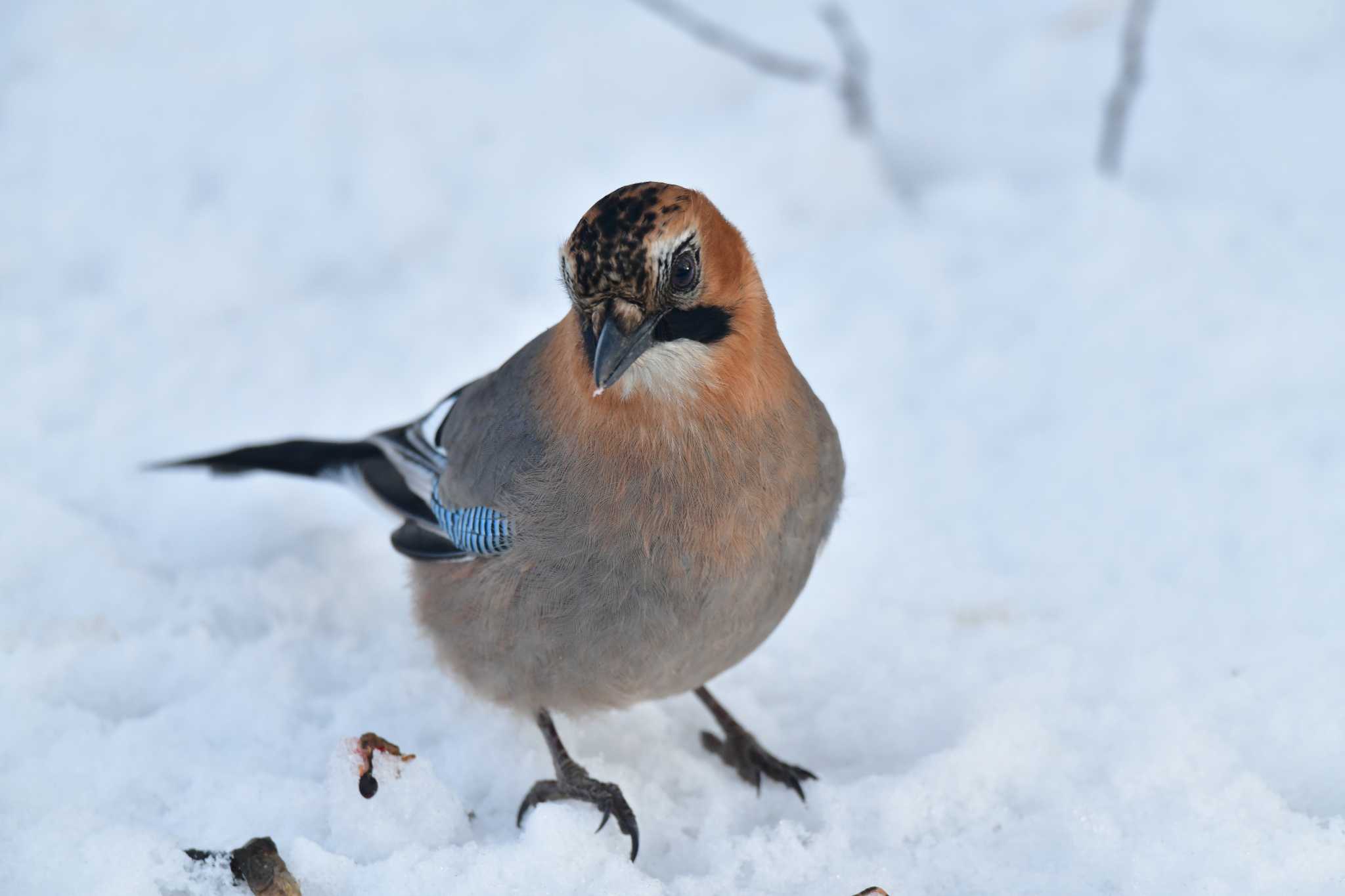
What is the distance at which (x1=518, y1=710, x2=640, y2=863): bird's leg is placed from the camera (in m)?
2.92

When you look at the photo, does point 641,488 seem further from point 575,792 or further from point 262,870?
point 262,870

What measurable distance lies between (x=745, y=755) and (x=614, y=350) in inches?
47.9

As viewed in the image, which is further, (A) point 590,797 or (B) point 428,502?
(B) point 428,502

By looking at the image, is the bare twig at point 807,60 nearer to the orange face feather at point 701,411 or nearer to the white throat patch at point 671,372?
the orange face feather at point 701,411

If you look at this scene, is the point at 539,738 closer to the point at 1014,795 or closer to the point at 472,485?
the point at 472,485

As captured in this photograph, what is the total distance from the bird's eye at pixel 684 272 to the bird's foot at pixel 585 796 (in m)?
1.22

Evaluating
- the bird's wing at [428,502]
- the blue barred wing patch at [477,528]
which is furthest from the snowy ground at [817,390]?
the blue barred wing patch at [477,528]

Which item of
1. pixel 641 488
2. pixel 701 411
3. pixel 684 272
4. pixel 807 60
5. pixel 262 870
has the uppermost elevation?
pixel 684 272

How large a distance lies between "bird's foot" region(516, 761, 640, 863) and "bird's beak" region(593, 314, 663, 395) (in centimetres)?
103

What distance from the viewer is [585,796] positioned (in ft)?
9.82

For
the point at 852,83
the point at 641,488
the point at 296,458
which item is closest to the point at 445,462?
the point at 296,458

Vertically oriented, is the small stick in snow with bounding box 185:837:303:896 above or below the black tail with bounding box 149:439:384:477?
below

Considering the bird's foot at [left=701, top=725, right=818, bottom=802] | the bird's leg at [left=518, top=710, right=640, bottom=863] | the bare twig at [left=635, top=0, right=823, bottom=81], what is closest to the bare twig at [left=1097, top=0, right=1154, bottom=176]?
the bare twig at [left=635, top=0, right=823, bottom=81]

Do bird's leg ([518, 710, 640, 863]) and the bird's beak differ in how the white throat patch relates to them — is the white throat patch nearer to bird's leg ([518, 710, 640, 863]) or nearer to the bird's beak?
the bird's beak
